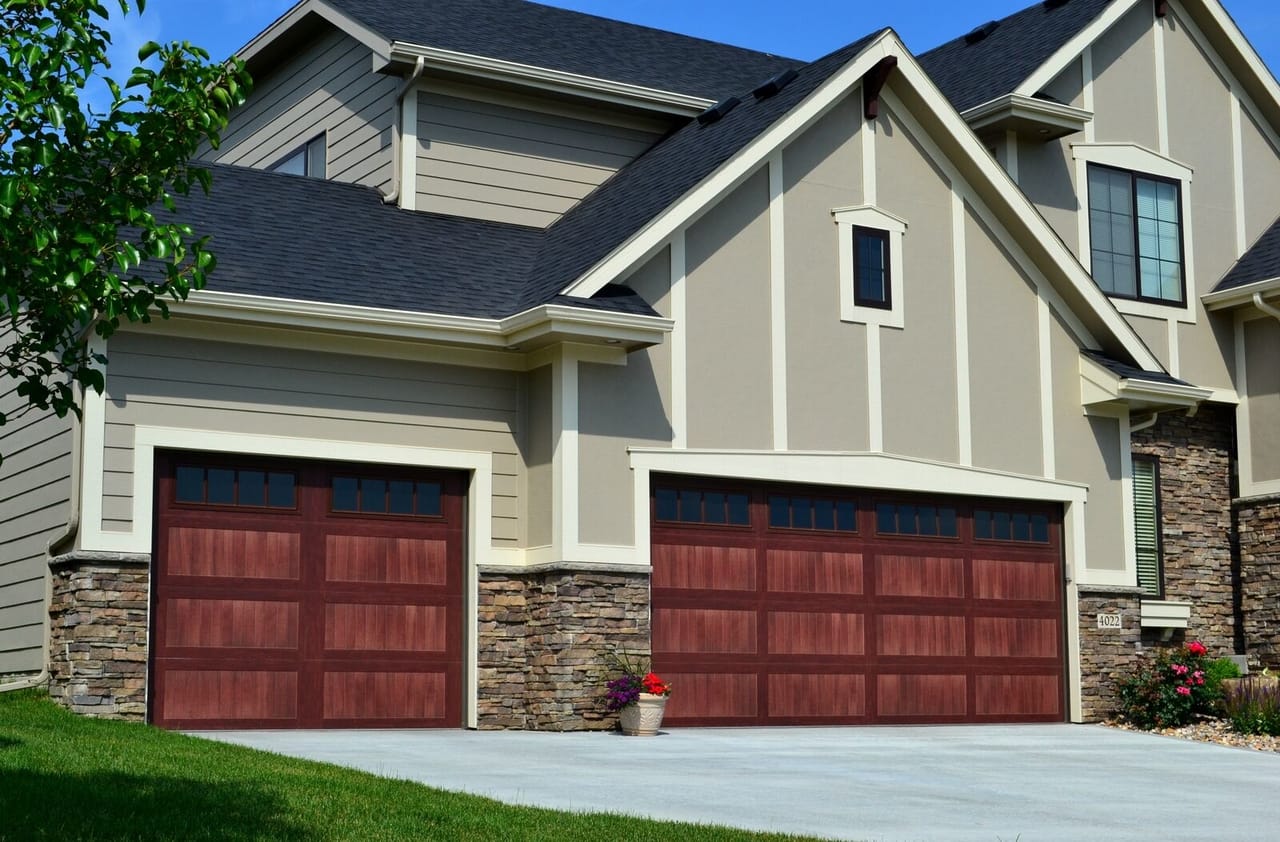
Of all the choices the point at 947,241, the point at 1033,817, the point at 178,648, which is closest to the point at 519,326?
the point at 178,648

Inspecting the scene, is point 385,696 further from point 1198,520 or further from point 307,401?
point 1198,520

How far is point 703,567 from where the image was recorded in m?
18.1

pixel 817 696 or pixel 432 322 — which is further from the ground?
pixel 432 322

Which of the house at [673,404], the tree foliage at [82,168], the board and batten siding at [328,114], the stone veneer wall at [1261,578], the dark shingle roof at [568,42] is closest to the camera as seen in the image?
the tree foliage at [82,168]

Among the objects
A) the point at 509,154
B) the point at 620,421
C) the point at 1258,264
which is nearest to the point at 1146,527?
the point at 1258,264

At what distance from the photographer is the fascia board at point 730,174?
17250mm

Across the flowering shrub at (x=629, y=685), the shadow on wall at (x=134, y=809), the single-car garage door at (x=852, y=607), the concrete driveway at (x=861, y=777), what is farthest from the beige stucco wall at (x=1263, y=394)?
the shadow on wall at (x=134, y=809)

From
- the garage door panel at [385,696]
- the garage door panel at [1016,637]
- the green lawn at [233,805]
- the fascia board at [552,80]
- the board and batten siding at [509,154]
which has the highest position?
the fascia board at [552,80]

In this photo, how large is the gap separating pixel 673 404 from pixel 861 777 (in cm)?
550

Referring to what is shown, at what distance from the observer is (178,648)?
15977 millimetres

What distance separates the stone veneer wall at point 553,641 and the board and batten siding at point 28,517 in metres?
4.38

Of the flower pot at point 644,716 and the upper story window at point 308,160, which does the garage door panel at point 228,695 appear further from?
the upper story window at point 308,160

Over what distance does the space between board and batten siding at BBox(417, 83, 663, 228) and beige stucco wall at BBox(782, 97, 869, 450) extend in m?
3.71

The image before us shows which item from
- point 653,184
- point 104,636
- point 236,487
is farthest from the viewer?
point 653,184
